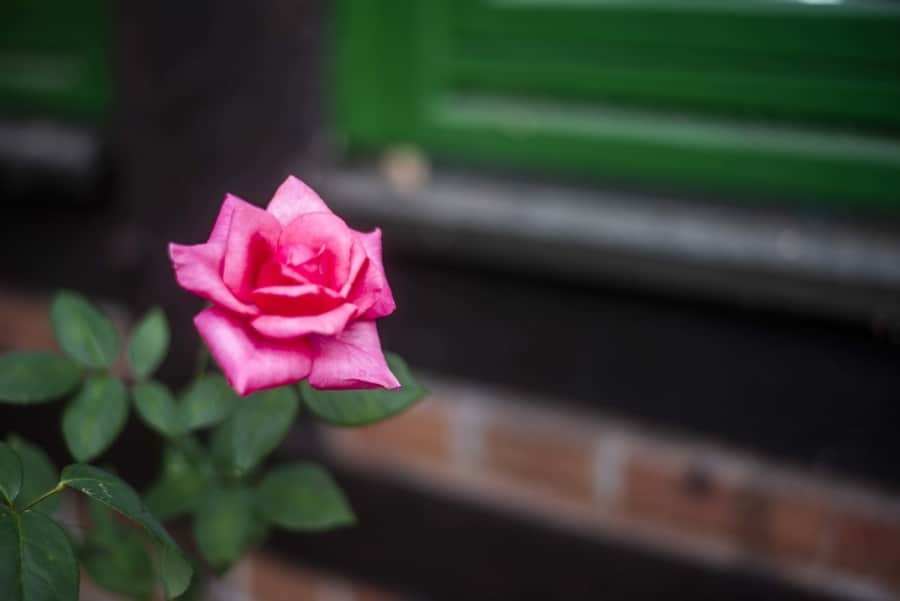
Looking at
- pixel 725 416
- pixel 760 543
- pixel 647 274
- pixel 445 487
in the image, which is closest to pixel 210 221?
pixel 445 487

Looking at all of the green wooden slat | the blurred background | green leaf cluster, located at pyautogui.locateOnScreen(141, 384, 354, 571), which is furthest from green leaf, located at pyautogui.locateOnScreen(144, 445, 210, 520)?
the green wooden slat

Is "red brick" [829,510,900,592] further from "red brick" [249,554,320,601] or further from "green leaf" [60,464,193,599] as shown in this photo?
"green leaf" [60,464,193,599]

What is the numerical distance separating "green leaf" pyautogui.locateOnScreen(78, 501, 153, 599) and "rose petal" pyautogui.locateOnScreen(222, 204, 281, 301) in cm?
43

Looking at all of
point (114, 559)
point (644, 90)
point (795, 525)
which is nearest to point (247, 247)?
point (114, 559)

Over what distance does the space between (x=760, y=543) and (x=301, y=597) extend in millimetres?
921

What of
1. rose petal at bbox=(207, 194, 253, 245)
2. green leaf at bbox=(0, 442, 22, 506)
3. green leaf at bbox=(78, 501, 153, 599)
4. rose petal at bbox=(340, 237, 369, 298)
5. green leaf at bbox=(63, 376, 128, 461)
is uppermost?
rose petal at bbox=(207, 194, 253, 245)

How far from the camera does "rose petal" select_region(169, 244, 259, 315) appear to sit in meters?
0.57

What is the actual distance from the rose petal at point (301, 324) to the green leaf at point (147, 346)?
1.09 ft

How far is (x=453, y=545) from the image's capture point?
169 cm

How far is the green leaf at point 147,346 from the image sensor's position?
0.85 meters

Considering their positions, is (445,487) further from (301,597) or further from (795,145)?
(795,145)

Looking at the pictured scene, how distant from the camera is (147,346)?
86 centimetres

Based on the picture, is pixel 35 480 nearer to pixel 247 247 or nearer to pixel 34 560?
pixel 34 560

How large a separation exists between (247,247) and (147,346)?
0.32m
